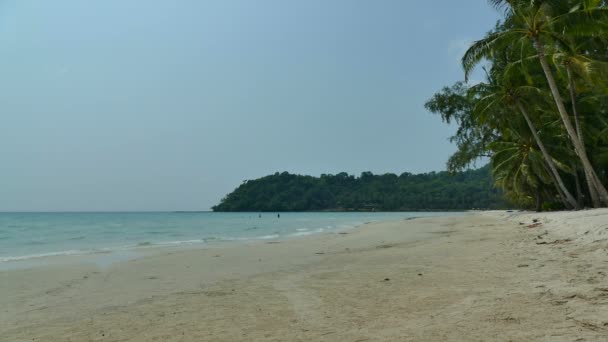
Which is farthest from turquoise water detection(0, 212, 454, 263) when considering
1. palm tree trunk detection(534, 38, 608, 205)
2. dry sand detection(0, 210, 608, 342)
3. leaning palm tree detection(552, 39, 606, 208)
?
leaning palm tree detection(552, 39, 606, 208)

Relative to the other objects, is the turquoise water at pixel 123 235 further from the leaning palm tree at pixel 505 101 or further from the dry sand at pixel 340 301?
the leaning palm tree at pixel 505 101

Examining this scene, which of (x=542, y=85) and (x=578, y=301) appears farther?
(x=542, y=85)

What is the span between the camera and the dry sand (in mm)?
4121

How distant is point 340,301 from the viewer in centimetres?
577

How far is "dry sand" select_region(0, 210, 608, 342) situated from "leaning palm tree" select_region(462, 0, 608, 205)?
1043 centimetres

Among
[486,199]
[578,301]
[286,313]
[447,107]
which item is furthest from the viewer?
[486,199]

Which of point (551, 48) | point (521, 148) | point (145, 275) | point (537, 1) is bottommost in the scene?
point (145, 275)

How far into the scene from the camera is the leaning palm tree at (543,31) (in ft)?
55.8

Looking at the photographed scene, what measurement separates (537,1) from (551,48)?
105 inches

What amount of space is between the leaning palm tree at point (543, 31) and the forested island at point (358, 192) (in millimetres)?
115200

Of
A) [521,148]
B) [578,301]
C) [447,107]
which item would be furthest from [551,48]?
[578,301]

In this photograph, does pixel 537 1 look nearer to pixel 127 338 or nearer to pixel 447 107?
pixel 447 107

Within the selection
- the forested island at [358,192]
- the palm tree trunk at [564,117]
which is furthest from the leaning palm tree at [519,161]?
the forested island at [358,192]

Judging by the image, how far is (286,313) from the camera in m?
5.26
